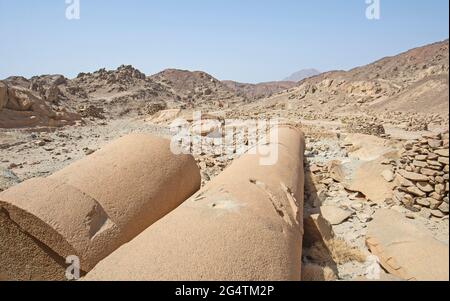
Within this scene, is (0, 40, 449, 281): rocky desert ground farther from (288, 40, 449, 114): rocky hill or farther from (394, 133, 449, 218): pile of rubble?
(288, 40, 449, 114): rocky hill

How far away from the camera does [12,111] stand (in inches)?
543

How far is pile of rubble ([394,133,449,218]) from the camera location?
3.52 m

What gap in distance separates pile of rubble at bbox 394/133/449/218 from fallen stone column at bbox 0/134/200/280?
290cm

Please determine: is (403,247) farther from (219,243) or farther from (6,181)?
(6,181)

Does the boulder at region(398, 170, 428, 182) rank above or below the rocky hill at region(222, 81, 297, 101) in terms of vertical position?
below

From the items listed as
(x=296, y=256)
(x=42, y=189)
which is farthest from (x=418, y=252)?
(x=42, y=189)

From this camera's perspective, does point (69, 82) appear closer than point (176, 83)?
Yes

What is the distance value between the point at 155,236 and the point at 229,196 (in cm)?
72

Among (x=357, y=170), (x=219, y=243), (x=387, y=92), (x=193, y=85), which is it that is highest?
(x=193, y=85)

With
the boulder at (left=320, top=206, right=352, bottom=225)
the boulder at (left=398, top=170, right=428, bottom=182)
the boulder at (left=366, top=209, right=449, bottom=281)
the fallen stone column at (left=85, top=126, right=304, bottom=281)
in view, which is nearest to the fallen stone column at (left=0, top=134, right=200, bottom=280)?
the fallen stone column at (left=85, top=126, right=304, bottom=281)

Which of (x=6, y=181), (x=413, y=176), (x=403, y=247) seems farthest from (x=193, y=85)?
(x=403, y=247)

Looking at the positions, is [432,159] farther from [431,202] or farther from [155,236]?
[155,236]

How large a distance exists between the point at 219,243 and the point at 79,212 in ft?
3.73

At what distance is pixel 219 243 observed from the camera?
176 centimetres
